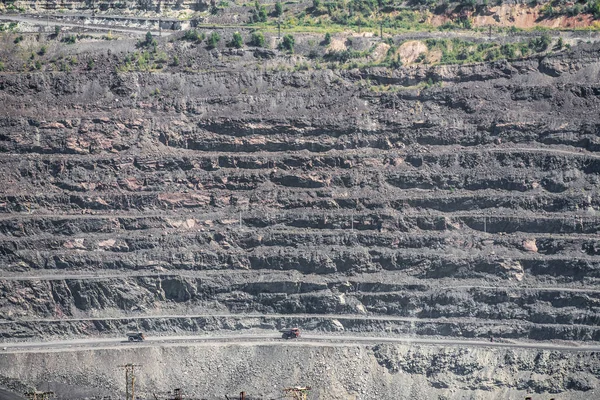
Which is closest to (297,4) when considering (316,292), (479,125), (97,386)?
(479,125)

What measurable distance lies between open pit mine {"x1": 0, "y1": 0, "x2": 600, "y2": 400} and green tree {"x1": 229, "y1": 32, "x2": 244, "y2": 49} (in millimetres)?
98

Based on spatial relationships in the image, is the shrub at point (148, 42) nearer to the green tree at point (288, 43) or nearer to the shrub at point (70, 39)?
the shrub at point (70, 39)

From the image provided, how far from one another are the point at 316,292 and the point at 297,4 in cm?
3018

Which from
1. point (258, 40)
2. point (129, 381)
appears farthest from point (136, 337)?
point (258, 40)

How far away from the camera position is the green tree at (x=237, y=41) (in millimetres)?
128625

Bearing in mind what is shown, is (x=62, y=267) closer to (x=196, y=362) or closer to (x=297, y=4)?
(x=196, y=362)

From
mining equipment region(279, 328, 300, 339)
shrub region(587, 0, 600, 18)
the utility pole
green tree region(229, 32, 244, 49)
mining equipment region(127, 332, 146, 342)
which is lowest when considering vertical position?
the utility pole

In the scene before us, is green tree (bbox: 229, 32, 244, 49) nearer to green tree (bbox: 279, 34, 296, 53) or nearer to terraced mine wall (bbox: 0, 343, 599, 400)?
green tree (bbox: 279, 34, 296, 53)

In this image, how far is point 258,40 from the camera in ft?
424

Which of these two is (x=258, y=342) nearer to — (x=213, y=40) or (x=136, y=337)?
(x=136, y=337)

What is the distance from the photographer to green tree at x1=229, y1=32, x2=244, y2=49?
422 feet

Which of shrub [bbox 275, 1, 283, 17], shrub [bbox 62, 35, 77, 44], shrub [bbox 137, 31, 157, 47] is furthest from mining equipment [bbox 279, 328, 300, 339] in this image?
shrub [bbox 275, 1, 283, 17]

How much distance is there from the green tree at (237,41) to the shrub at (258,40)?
966 mm

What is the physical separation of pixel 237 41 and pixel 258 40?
162cm
